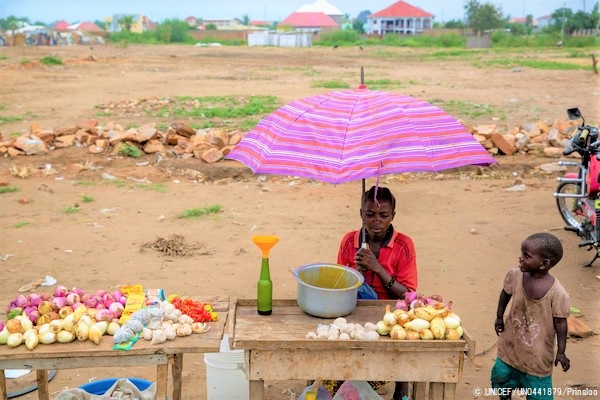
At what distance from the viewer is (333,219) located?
25.0 ft

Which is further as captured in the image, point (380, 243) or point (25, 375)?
point (25, 375)

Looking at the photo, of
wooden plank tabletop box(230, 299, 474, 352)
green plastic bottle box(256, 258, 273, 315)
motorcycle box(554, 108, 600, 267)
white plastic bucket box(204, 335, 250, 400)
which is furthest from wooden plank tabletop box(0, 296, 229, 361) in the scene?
motorcycle box(554, 108, 600, 267)

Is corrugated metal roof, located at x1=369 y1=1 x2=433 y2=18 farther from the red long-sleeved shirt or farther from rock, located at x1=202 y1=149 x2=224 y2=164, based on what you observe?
the red long-sleeved shirt

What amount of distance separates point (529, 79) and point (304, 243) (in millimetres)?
17498

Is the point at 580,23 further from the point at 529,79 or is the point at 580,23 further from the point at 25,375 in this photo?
the point at 25,375

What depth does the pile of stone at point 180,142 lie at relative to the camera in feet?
34.0

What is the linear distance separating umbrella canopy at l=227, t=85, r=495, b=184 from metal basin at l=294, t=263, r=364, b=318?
0.49 m

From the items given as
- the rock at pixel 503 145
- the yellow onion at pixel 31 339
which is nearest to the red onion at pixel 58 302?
the yellow onion at pixel 31 339

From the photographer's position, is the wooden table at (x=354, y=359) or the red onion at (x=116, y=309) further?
the red onion at (x=116, y=309)

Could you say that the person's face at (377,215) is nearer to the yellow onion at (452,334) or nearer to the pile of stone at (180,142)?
the yellow onion at (452,334)

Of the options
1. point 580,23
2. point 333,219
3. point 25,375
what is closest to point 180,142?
point 333,219

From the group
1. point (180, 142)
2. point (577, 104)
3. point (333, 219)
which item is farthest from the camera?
point (577, 104)

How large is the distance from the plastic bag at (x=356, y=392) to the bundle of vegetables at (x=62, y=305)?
1.20 m

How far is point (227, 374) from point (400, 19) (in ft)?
241
